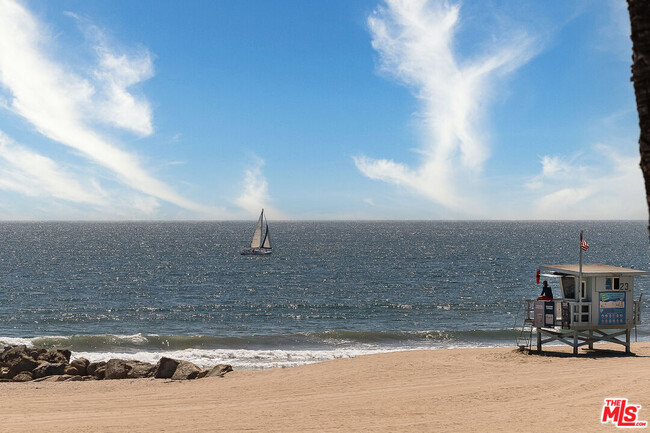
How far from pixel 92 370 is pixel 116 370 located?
77.7 inches

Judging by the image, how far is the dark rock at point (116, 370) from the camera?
26.2 metres

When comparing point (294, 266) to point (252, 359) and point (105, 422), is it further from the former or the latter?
point (105, 422)

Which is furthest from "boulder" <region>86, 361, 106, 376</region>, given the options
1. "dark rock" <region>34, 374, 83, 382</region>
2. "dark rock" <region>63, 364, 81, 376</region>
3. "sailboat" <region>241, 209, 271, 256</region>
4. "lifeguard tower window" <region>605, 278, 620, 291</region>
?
"sailboat" <region>241, 209, 271, 256</region>

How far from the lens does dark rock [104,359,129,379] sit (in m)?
26.2

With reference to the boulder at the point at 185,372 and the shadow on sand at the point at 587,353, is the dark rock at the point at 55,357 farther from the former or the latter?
the shadow on sand at the point at 587,353

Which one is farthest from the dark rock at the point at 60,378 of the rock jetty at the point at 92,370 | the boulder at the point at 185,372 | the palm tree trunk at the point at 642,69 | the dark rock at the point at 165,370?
the palm tree trunk at the point at 642,69

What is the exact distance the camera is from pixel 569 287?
28.0 m

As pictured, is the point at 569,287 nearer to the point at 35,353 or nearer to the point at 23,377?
the point at 23,377


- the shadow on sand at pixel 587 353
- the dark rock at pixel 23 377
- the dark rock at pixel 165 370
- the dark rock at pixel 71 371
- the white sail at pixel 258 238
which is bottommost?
the dark rock at pixel 23 377

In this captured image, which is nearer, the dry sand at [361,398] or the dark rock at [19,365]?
the dry sand at [361,398]

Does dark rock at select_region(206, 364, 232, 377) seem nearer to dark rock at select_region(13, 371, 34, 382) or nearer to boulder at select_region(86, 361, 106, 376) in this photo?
boulder at select_region(86, 361, 106, 376)

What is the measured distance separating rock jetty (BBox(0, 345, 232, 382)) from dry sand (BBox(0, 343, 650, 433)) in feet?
2.98

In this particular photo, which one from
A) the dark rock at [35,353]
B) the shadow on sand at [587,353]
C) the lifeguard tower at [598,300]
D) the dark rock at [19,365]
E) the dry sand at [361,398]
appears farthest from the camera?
the dark rock at [35,353]

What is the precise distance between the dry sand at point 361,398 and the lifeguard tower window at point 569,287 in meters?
3.03
